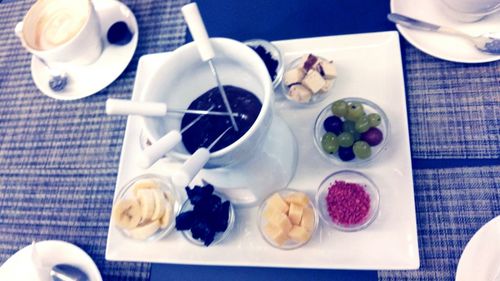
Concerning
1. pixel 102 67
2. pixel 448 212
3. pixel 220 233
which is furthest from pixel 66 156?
pixel 448 212

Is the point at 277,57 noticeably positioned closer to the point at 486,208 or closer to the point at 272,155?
the point at 272,155

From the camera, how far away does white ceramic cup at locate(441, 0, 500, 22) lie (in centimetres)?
66

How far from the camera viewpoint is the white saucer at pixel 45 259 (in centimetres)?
71

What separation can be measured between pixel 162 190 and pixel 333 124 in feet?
0.87

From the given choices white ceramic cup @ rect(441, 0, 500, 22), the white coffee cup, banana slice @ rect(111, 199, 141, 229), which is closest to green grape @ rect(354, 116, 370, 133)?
white ceramic cup @ rect(441, 0, 500, 22)

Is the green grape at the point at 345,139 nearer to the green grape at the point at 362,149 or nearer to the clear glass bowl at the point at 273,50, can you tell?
the green grape at the point at 362,149

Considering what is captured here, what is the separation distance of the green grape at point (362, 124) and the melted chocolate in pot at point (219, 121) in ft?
0.53

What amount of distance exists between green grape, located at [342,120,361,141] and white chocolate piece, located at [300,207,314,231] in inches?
4.8

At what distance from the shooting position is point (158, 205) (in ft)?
2.23

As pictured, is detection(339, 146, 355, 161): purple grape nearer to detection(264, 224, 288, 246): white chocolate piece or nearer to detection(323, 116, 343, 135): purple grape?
detection(323, 116, 343, 135): purple grape

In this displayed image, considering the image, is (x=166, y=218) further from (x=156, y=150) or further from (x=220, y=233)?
(x=156, y=150)

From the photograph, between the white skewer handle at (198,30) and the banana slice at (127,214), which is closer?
the white skewer handle at (198,30)

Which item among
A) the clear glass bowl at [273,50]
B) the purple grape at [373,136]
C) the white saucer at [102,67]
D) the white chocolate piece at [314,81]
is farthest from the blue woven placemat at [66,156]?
the purple grape at [373,136]

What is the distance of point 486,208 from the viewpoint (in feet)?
2.04
